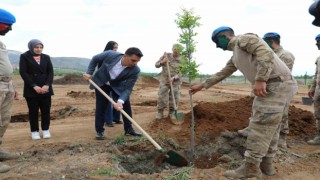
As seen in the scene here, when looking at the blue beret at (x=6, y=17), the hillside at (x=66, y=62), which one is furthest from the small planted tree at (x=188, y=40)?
the hillside at (x=66, y=62)

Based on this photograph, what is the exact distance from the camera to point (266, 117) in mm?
3998

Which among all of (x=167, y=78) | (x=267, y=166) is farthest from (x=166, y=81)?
(x=267, y=166)

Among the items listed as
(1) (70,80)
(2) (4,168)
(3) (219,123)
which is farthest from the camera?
(1) (70,80)

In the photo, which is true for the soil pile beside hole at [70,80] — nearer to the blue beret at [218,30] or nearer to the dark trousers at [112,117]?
the dark trousers at [112,117]

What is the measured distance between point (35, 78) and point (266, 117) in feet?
13.7

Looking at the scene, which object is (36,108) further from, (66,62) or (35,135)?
(66,62)

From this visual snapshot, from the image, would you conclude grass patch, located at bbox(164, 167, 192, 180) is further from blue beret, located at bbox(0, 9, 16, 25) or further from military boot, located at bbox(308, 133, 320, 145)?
military boot, located at bbox(308, 133, 320, 145)

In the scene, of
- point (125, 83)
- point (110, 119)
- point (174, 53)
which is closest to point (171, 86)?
point (174, 53)

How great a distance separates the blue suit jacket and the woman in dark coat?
867 mm

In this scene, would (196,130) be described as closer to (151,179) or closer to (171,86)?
(171,86)

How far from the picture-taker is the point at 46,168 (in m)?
4.51

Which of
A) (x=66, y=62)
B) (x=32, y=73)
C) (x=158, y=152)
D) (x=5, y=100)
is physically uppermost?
(x=32, y=73)

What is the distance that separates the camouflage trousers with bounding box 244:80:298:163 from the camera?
400 cm

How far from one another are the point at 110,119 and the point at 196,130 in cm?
219
